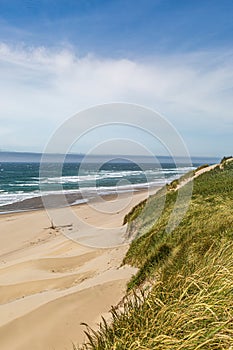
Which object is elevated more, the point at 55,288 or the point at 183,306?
the point at 183,306

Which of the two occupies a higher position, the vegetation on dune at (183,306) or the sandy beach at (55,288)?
the vegetation on dune at (183,306)

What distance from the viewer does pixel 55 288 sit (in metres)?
8.79

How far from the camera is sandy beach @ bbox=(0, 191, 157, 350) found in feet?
18.9

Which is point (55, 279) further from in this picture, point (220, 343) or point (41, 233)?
point (41, 233)

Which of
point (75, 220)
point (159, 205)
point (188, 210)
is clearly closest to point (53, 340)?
point (188, 210)

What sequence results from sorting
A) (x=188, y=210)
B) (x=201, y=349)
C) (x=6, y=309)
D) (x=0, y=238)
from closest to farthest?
(x=201, y=349), (x=6, y=309), (x=188, y=210), (x=0, y=238)

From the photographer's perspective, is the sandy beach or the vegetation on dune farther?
the sandy beach

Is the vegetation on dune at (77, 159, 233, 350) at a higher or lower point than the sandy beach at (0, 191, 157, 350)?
higher

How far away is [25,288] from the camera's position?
9.17 meters

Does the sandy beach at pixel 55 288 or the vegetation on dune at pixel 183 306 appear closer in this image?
the vegetation on dune at pixel 183 306

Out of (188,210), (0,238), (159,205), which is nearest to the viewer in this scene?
(188,210)

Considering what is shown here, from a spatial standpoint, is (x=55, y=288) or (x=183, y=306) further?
(x=55, y=288)

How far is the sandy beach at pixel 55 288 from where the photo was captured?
576 centimetres

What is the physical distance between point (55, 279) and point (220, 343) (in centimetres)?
768
